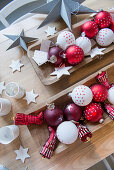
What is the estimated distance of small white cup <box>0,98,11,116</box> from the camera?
28.1 inches

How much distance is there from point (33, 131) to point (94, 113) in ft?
0.88

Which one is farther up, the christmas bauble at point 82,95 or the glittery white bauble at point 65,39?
the glittery white bauble at point 65,39

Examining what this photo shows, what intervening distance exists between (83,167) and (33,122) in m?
0.32

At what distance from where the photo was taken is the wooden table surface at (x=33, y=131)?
2.37ft

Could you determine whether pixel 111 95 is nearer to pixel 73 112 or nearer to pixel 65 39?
pixel 73 112

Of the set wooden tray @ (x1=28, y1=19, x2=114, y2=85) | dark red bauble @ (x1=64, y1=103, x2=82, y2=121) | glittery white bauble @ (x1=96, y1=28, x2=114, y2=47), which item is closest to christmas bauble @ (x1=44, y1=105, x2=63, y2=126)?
dark red bauble @ (x1=64, y1=103, x2=82, y2=121)

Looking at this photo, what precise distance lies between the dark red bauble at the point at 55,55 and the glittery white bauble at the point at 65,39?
0.09ft

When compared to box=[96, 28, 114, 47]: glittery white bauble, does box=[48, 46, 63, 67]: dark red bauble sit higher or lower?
higher

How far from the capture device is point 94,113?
0.64 metres

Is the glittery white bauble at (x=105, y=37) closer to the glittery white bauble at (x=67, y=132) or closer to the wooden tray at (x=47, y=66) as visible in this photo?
the wooden tray at (x=47, y=66)

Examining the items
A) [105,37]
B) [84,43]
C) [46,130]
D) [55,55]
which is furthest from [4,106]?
[105,37]

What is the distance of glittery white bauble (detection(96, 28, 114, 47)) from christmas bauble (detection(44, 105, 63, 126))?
1.35 ft

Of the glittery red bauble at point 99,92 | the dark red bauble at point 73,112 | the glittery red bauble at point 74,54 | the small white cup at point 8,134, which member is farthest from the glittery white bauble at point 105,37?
the small white cup at point 8,134

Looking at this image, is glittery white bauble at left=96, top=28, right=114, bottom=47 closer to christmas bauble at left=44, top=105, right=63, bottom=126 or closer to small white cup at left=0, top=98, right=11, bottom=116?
christmas bauble at left=44, top=105, right=63, bottom=126
